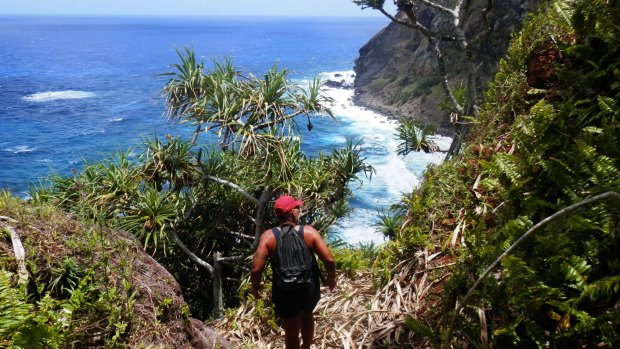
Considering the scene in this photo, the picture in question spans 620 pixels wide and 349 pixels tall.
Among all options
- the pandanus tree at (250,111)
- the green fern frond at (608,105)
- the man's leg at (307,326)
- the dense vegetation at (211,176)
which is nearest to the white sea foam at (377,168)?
the dense vegetation at (211,176)

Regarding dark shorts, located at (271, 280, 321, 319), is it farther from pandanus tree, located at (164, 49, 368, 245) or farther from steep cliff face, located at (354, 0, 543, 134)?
steep cliff face, located at (354, 0, 543, 134)

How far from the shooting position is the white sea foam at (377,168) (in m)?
27.5

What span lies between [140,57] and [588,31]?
12013 centimetres

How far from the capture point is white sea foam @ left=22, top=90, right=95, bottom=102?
6372 centimetres

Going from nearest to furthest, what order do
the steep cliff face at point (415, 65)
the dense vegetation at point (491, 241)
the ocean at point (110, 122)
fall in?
the dense vegetation at point (491, 241) → the ocean at point (110, 122) → the steep cliff face at point (415, 65)

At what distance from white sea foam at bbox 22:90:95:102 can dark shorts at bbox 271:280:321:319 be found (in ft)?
229

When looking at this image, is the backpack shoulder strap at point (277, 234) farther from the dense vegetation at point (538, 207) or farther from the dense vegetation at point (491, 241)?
the dense vegetation at point (538, 207)

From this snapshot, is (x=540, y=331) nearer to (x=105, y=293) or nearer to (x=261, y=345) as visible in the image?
(x=105, y=293)

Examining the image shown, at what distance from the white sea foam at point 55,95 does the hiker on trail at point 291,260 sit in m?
69.6

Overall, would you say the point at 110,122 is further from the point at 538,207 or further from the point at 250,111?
the point at 538,207

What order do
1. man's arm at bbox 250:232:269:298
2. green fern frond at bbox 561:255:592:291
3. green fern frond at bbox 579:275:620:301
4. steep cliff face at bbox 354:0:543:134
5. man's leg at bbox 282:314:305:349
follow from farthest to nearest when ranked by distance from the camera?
steep cliff face at bbox 354:0:543:134 → man's leg at bbox 282:314:305:349 → man's arm at bbox 250:232:269:298 → green fern frond at bbox 561:255:592:291 → green fern frond at bbox 579:275:620:301

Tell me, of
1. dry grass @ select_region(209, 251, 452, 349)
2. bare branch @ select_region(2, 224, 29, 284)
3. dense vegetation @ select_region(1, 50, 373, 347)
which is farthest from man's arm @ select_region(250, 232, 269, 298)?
dense vegetation @ select_region(1, 50, 373, 347)

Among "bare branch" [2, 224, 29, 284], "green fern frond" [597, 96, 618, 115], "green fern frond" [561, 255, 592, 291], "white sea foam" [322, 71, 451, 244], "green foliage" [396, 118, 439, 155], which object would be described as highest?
"green fern frond" [597, 96, 618, 115]

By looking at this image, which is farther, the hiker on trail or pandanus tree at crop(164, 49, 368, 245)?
pandanus tree at crop(164, 49, 368, 245)
